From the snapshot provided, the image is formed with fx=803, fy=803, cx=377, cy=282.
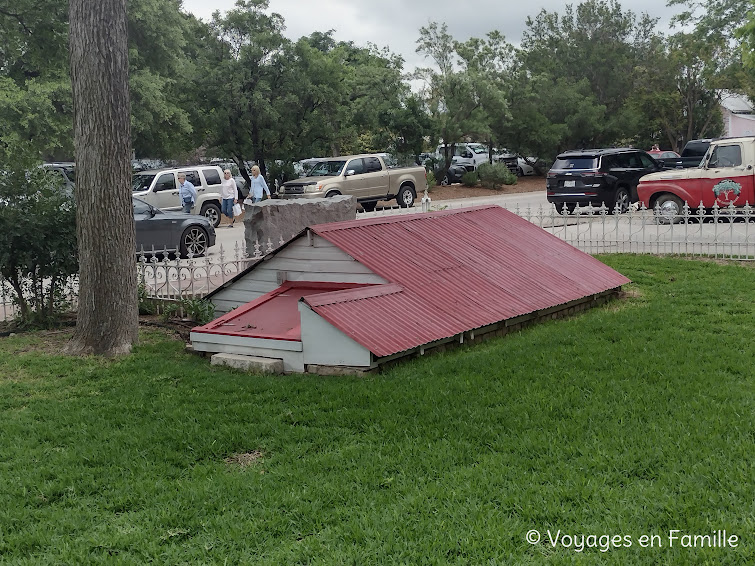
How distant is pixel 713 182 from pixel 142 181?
14.9 m

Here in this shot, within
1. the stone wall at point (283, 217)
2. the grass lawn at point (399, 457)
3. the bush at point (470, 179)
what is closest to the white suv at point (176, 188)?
the stone wall at point (283, 217)

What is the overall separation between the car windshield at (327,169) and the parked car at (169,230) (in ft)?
32.3

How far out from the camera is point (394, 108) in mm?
32750

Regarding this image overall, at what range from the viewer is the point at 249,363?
22.2 ft

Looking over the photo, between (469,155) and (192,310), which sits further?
(469,155)

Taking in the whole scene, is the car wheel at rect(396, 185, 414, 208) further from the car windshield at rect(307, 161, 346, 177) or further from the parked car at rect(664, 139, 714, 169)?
the parked car at rect(664, 139, 714, 169)

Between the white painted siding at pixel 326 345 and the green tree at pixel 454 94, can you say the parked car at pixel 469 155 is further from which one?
the white painted siding at pixel 326 345

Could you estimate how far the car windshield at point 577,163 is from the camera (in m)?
20.9

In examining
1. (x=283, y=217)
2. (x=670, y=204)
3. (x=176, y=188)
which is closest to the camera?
(x=283, y=217)

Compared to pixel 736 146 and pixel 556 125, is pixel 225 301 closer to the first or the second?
pixel 736 146

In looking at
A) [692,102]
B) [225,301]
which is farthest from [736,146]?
[692,102]

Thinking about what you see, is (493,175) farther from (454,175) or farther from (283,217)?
(283,217)

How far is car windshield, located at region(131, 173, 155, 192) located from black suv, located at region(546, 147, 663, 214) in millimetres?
11085

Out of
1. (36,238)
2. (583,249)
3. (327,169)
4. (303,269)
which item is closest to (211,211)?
(327,169)
